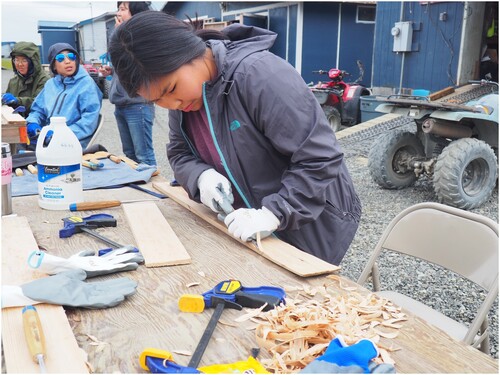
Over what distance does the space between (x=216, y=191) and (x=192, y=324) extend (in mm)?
758

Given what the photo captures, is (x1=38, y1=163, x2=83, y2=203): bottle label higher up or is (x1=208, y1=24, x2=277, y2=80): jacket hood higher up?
(x1=208, y1=24, x2=277, y2=80): jacket hood

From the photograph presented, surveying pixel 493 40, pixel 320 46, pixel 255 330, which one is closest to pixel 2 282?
Answer: pixel 255 330

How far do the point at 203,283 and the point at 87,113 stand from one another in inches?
130

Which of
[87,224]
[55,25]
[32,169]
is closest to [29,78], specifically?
[32,169]

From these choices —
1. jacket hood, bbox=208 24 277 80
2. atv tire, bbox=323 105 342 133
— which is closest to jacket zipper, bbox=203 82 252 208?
jacket hood, bbox=208 24 277 80

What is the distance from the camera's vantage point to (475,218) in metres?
1.79

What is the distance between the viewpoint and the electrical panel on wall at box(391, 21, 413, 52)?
9.51m

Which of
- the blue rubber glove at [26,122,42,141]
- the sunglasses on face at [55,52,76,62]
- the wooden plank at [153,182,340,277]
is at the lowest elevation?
the blue rubber glove at [26,122,42,141]

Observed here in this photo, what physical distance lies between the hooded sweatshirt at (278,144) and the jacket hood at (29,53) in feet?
14.3

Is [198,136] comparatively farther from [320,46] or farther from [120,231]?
[320,46]

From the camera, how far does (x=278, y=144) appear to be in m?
1.68

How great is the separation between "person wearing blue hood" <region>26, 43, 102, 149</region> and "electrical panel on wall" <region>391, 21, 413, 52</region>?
6990 mm

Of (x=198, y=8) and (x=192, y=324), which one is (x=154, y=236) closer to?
(x=192, y=324)

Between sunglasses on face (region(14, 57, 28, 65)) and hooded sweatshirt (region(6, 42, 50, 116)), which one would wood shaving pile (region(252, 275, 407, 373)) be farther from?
sunglasses on face (region(14, 57, 28, 65))
